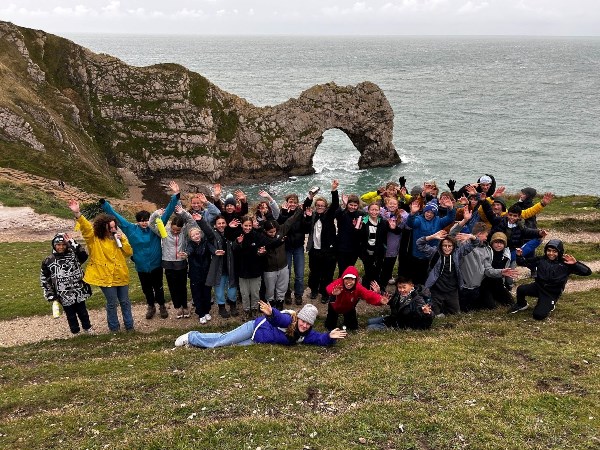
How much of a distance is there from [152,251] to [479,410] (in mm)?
10941

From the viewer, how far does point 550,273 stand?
1449 centimetres

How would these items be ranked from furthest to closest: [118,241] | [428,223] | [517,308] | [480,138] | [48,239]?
[480,138]
[48,239]
[517,308]
[428,223]
[118,241]

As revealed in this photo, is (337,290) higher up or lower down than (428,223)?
lower down

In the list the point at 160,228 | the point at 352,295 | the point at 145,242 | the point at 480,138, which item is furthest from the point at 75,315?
the point at 480,138

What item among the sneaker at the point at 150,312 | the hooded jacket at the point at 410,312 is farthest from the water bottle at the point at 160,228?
the hooded jacket at the point at 410,312

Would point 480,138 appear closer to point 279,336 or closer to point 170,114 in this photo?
point 170,114

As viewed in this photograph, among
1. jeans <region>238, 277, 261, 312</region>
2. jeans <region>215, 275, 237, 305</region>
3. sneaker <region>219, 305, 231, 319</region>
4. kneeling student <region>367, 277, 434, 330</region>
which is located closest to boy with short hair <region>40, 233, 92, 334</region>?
jeans <region>215, 275, 237, 305</region>

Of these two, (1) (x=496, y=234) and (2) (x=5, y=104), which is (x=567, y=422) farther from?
(2) (x=5, y=104)

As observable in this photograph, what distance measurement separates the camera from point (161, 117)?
2908 inches

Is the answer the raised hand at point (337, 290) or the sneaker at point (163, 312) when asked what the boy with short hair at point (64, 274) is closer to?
the sneaker at point (163, 312)

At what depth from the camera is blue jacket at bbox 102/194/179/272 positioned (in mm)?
14523

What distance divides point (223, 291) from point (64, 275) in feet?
17.0

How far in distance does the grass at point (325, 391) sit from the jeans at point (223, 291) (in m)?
2.11

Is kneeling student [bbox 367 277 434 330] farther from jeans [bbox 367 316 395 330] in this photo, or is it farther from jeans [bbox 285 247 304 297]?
jeans [bbox 285 247 304 297]
